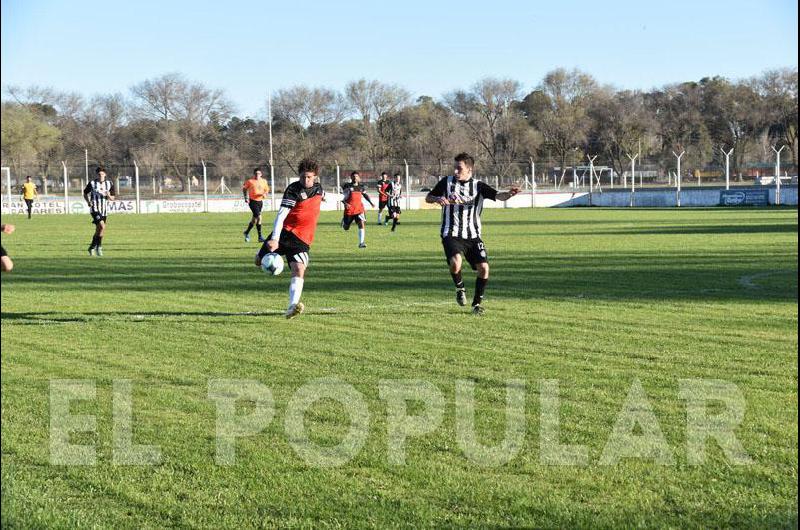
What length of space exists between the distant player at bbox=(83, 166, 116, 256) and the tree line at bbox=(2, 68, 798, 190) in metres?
33.2

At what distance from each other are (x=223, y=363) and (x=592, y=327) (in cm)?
396

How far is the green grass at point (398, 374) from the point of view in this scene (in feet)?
15.5

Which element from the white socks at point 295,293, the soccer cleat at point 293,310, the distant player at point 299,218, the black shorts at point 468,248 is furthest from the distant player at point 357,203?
the soccer cleat at point 293,310

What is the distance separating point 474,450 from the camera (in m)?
5.62

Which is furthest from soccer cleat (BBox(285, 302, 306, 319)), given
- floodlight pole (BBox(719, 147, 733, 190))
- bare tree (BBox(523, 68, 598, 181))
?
bare tree (BBox(523, 68, 598, 181))

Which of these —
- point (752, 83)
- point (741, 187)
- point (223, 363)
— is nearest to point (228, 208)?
point (741, 187)

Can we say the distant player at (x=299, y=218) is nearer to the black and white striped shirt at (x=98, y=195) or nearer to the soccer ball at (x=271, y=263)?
the soccer ball at (x=271, y=263)

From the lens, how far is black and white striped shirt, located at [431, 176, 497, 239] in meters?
12.6

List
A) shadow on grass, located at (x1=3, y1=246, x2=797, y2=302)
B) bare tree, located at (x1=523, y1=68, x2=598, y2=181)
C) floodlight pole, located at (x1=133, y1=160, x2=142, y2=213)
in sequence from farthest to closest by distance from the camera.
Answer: bare tree, located at (x1=523, y1=68, x2=598, y2=181)
floodlight pole, located at (x1=133, y1=160, x2=142, y2=213)
shadow on grass, located at (x1=3, y1=246, x2=797, y2=302)

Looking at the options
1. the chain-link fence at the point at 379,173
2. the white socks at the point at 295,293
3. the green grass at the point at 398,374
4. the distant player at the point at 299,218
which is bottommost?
the green grass at the point at 398,374

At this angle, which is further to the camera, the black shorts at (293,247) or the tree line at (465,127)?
the tree line at (465,127)

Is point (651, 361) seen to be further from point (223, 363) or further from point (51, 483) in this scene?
point (51, 483)

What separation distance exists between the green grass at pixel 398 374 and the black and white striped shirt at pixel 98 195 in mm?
2914

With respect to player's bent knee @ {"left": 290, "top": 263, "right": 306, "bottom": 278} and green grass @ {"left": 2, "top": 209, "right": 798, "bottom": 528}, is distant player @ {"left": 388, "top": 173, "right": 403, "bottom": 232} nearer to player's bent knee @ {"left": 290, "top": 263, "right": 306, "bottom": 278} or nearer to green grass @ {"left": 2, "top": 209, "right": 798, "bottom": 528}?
green grass @ {"left": 2, "top": 209, "right": 798, "bottom": 528}
